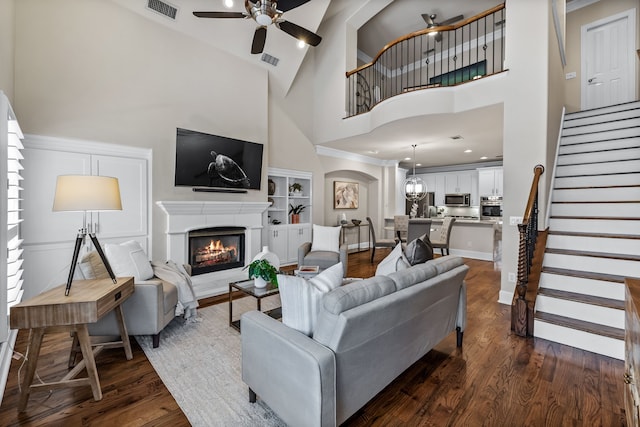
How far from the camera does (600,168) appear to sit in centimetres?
389

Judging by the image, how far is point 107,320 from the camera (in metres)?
2.39

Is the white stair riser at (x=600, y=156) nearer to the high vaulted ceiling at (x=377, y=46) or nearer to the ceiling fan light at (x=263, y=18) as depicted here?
the high vaulted ceiling at (x=377, y=46)

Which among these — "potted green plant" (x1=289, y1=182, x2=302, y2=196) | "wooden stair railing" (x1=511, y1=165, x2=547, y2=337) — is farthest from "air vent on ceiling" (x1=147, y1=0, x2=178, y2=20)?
"wooden stair railing" (x1=511, y1=165, x2=547, y2=337)

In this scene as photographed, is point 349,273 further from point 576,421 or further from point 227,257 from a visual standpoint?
point 576,421

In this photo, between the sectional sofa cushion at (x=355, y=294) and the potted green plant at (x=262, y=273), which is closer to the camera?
the sectional sofa cushion at (x=355, y=294)

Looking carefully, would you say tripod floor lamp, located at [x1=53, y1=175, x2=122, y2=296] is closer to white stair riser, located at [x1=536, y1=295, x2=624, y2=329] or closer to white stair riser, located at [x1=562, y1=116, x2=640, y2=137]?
white stair riser, located at [x1=536, y1=295, x2=624, y2=329]

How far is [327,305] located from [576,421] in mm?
1672

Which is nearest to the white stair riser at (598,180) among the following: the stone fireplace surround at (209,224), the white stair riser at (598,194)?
the white stair riser at (598,194)

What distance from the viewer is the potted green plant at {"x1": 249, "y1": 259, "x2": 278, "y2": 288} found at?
9.29 feet

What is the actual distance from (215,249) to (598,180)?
18.4ft

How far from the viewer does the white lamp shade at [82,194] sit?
6.39 feet

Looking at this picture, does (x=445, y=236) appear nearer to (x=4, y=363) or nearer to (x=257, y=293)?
(x=257, y=293)

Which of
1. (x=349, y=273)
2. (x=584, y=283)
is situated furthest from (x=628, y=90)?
(x=349, y=273)

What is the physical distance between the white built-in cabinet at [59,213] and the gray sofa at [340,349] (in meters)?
2.79
